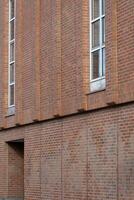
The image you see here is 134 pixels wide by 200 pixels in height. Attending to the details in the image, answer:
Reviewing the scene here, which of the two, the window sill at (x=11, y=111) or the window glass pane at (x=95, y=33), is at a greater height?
the window glass pane at (x=95, y=33)

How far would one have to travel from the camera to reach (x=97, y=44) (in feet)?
52.2

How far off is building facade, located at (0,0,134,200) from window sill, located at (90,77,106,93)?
0.03 m

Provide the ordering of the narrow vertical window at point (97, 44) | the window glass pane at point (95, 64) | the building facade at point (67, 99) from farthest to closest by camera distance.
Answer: the window glass pane at point (95, 64), the narrow vertical window at point (97, 44), the building facade at point (67, 99)

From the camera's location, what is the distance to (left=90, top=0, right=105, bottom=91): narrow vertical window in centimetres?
1556

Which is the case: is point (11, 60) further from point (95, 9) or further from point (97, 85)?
point (97, 85)

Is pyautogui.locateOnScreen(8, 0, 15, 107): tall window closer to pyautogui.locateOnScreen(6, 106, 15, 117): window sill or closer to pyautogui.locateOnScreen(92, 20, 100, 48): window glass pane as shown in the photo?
pyautogui.locateOnScreen(6, 106, 15, 117): window sill

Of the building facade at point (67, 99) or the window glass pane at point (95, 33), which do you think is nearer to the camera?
the building facade at point (67, 99)

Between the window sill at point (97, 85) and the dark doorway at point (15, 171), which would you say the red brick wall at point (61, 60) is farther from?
the dark doorway at point (15, 171)

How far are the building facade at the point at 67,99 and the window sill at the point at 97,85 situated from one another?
0.09 ft

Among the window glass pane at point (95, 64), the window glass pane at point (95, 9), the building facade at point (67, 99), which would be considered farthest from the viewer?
the window glass pane at point (95, 9)

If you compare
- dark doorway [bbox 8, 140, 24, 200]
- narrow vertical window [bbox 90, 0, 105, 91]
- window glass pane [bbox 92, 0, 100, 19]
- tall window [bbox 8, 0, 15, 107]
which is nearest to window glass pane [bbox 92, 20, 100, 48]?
narrow vertical window [bbox 90, 0, 105, 91]

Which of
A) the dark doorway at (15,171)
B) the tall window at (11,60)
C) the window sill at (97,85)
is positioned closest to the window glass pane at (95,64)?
the window sill at (97,85)

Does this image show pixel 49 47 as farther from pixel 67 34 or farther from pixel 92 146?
pixel 92 146

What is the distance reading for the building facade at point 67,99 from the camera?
14195 millimetres
